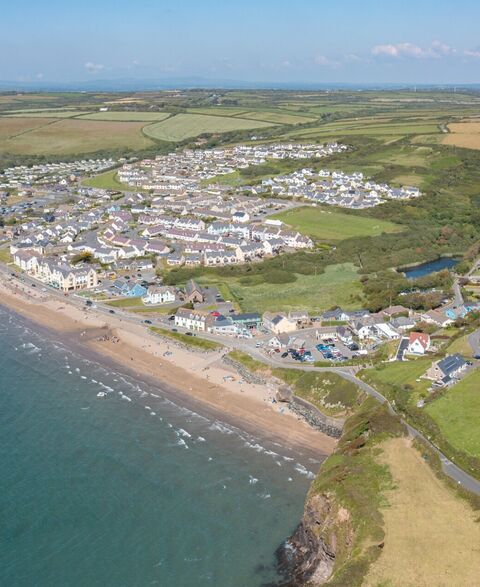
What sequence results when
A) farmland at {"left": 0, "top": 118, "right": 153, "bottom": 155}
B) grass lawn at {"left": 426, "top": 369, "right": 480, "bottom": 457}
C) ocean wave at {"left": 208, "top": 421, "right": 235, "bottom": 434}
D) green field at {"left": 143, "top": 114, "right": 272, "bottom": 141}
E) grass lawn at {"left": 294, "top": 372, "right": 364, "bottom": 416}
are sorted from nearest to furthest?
grass lawn at {"left": 426, "top": 369, "right": 480, "bottom": 457} < ocean wave at {"left": 208, "top": 421, "right": 235, "bottom": 434} < grass lawn at {"left": 294, "top": 372, "right": 364, "bottom": 416} < farmland at {"left": 0, "top": 118, "right": 153, "bottom": 155} < green field at {"left": 143, "top": 114, "right": 272, "bottom": 141}

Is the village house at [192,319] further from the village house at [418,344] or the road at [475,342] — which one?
the road at [475,342]

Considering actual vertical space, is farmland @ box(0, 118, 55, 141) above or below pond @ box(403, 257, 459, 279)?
above

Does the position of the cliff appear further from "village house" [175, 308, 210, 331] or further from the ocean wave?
"village house" [175, 308, 210, 331]

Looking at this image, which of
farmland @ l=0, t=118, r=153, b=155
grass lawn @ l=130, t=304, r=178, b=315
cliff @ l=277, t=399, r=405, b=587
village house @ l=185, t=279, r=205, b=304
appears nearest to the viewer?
cliff @ l=277, t=399, r=405, b=587

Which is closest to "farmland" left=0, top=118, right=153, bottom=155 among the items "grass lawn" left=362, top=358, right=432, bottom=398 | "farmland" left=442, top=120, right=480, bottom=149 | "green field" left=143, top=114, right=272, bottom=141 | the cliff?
"green field" left=143, top=114, right=272, bottom=141

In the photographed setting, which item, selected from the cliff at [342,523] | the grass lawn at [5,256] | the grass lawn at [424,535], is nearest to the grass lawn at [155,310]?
the grass lawn at [5,256]

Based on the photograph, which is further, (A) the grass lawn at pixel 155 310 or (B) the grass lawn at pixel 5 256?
(B) the grass lawn at pixel 5 256
